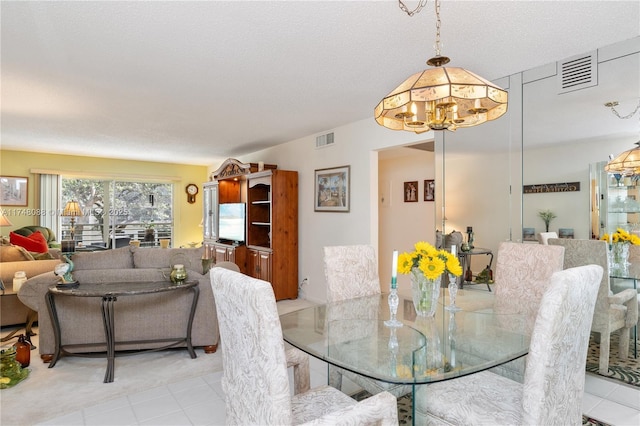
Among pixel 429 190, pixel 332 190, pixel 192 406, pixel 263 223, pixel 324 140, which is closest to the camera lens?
pixel 192 406

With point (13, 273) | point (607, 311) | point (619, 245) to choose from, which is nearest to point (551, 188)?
point (619, 245)

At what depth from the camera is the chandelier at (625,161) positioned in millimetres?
2600

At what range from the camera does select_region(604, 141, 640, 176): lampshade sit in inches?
103

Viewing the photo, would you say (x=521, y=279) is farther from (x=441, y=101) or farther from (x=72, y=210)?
(x=72, y=210)

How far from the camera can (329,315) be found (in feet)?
7.37

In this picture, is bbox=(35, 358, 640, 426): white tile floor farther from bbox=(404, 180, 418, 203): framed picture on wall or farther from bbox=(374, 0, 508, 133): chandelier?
bbox=(404, 180, 418, 203): framed picture on wall

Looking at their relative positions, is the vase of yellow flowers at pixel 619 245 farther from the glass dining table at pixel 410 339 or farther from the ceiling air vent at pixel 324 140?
the ceiling air vent at pixel 324 140

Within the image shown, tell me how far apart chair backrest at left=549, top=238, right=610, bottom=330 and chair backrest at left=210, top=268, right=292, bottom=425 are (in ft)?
8.56

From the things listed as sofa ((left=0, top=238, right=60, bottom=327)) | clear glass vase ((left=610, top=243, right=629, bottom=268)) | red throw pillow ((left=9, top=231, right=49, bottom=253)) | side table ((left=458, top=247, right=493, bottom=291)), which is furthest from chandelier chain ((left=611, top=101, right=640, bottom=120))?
red throw pillow ((left=9, top=231, right=49, bottom=253))

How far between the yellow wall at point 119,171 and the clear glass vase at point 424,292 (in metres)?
7.56

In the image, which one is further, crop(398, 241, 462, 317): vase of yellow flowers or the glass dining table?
crop(398, 241, 462, 317): vase of yellow flowers

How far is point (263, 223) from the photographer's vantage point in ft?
19.9

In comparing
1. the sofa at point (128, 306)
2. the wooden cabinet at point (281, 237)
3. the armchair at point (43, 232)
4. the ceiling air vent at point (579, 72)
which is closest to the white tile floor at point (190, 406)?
the sofa at point (128, 306)

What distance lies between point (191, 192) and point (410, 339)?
26.1 ft
